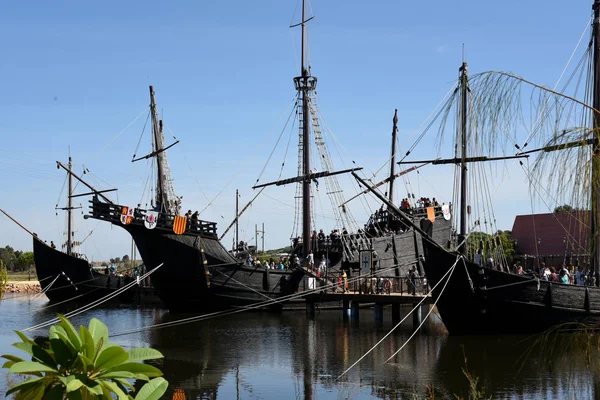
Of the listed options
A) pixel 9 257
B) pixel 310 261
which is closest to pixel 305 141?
pixel 310 261

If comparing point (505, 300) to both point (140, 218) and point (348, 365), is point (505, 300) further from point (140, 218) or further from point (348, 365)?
point (140, 218)

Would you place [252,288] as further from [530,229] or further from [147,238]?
[530,229]

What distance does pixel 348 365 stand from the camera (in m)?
17.2

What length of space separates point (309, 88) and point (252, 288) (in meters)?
10.4

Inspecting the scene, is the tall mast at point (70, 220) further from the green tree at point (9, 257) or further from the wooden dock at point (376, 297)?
the green tree at point (9, 257)

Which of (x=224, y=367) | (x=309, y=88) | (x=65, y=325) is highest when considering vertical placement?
(x=309, y=88)

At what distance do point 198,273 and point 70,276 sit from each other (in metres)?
12.0

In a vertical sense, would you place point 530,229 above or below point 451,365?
above

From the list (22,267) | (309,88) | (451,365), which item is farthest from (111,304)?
(22,267)

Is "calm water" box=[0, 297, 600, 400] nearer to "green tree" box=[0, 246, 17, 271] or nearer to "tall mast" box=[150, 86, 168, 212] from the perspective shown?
"tall mast" box=[150, 86, 168, 212]

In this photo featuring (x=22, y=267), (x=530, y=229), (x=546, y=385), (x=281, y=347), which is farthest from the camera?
(x=22, y=267)

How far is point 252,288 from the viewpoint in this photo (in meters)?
30.5

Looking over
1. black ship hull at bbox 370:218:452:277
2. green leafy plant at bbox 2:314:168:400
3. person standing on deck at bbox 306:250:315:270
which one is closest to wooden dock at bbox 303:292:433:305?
person standing on deck at bbox 306:250:315:270

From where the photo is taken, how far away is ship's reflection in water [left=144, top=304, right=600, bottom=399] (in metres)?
14.0
